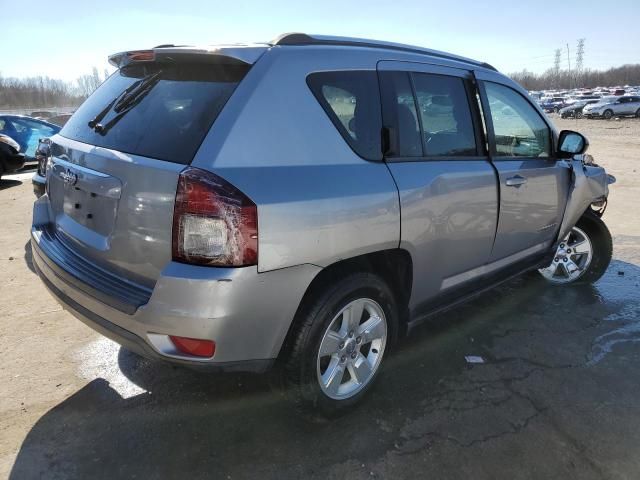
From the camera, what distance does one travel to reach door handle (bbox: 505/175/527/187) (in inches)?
131

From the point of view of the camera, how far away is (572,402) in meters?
2.90

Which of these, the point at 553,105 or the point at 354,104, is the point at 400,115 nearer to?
the point at 354,104

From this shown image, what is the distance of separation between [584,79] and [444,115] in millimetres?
145402

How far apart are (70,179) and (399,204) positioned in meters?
1.69

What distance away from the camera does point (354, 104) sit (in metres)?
2.50

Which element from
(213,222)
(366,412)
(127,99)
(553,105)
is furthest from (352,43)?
(553,105)

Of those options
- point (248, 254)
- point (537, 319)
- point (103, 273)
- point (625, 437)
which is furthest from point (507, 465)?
point (103, 273)

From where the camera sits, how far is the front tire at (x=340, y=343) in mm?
2326

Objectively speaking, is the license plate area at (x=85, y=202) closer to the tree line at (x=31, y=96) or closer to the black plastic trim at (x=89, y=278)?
the black plastic trim at (x=89, y=278)

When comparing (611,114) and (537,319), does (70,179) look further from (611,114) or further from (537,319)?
(611,114)

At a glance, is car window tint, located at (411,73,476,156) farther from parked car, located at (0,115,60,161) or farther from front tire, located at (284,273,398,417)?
parked car, located at (0,115,60,161)

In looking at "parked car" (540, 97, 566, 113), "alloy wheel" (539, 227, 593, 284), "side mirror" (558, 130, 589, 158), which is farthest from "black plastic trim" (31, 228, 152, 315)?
"parked car" (540, 97, 566, 113)

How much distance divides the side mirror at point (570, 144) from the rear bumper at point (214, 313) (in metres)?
2.73

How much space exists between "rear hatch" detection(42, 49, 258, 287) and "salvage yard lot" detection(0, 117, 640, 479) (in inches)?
36.3
